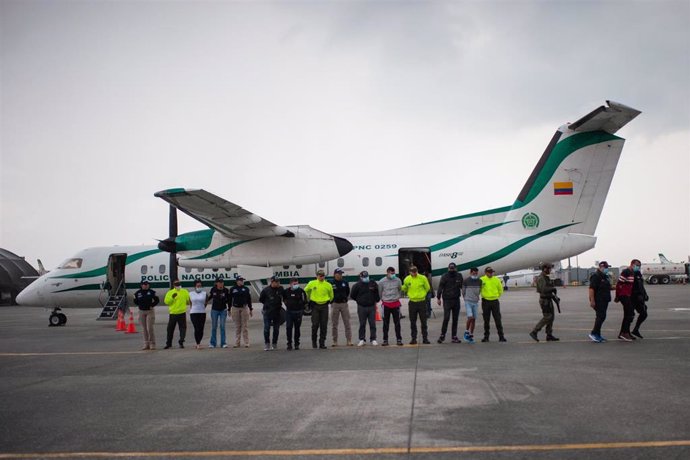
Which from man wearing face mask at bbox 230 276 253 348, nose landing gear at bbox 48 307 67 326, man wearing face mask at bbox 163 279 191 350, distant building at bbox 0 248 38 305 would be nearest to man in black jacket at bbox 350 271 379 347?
man wearing face mask at bbox 230 276 253 348

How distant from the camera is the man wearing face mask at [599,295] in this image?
12016 mm

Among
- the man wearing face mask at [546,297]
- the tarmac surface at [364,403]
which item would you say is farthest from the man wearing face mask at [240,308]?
the man wearing face mask at [546,297]

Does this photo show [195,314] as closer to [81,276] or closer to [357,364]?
[357,364]

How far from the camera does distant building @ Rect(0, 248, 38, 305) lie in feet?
193

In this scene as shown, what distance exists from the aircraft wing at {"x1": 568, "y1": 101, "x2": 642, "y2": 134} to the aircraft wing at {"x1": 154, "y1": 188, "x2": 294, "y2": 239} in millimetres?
11271

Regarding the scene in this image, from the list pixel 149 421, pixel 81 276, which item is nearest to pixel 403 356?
pixel 149 421

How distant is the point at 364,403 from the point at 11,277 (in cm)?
6394

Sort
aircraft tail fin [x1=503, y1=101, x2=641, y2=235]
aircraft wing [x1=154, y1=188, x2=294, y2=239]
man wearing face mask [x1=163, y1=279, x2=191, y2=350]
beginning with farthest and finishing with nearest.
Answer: aircraft tail fin [x1=503, y1=101, x2=641, y2=235], aircraft wing [x1=154, y1=188, x2=294, y2=239], man wearing face mask [x1=163, y1=279, x2=191, y2=350]

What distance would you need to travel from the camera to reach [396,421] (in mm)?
6000

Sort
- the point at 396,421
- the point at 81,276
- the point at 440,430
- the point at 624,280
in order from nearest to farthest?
the point at 440,430 → the point at 396,421 → the point at 624,280 → the point at 81,276

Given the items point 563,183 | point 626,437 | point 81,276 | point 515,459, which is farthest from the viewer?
point 81,276

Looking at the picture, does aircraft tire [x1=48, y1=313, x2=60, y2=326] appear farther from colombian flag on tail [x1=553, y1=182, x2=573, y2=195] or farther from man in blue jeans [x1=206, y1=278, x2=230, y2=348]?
colombian flag on tail [x1=553, y1=182, x2=573, y2=195]

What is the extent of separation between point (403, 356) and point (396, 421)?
5058mm

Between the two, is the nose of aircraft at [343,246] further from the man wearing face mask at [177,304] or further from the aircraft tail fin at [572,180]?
the man wearing face mask at [177,304]
